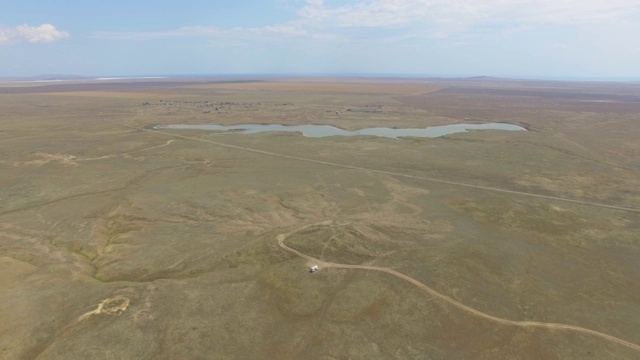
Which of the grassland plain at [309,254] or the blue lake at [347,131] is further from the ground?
the blue lake at [347,131]

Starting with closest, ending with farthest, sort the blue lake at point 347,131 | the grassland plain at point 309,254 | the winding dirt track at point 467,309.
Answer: the grassland plain at point 309,254 → the winding dirt track at point 467,309 → the blue lake at point 347,131

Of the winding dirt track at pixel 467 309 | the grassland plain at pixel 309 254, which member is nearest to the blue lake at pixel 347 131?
the grassland plain at pixel 309 254

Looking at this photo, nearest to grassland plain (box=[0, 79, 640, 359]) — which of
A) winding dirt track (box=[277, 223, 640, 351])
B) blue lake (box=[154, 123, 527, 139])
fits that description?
winding dirt track (box=[277, 223, 640, 351])

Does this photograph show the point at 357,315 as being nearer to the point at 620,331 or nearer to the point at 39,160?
the point at 620,331

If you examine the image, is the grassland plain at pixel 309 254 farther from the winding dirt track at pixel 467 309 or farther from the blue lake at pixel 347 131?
the blue lake at pixel 347 131

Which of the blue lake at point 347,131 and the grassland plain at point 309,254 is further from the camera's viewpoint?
the blue lake at point 347,131

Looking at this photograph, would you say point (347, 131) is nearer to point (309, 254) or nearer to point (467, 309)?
point (309, 254)

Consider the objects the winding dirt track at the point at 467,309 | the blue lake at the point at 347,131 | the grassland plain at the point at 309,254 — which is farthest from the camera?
the blue lake at the point at 347,131
